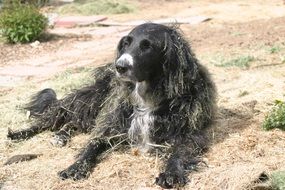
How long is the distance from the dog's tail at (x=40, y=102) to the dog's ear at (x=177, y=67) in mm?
1674

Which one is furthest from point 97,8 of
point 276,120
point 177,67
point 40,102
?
point 177,67

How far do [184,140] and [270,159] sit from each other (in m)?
0.67

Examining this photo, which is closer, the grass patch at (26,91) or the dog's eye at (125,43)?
the dog's eye at (125,43)


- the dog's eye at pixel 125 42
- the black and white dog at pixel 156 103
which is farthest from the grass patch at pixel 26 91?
the dog's eye at pixel 125 42

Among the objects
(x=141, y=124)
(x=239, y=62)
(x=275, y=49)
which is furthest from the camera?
(x=275, y=49)

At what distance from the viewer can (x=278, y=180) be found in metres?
3.92

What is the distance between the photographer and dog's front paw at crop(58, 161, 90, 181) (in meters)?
4.43

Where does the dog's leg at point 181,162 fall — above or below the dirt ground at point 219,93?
above

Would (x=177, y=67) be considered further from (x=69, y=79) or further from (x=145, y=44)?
(x=69, y=79)

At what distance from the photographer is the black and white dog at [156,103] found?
4492mm

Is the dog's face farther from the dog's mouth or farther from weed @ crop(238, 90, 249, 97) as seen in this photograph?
weed @ crop(238, 90, 249, 97)

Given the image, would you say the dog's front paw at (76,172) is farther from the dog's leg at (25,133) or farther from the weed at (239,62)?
the weed at (239,62)

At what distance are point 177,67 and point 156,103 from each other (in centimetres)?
33

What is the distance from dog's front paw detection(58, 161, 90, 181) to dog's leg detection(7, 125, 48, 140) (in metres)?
1.15
